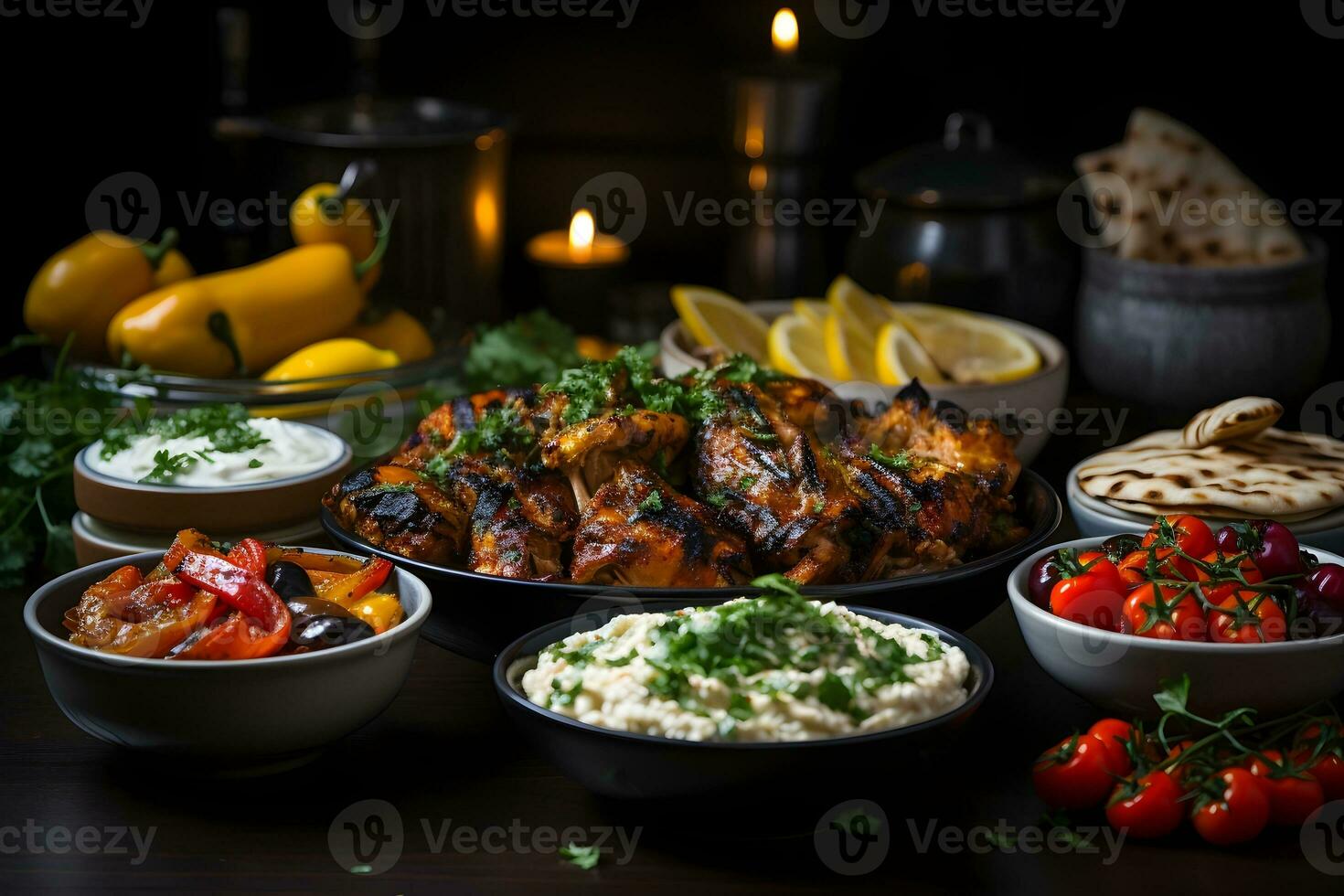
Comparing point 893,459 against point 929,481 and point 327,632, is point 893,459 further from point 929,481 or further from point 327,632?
point 327,632

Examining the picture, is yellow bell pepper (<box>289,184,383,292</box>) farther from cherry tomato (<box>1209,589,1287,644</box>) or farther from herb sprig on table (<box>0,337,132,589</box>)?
cherry tomato (<box>1209,589,1287,644</box>)

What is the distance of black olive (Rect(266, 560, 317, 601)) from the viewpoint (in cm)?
162

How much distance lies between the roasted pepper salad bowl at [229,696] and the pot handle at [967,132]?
2.03 metres

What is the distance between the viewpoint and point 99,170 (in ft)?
12.3

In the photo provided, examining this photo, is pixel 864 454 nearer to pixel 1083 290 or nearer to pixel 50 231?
pixel 1083 290

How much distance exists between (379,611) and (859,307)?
1.50m

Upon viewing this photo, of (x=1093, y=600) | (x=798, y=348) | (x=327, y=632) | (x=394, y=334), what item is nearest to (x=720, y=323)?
(x=798, y=348)

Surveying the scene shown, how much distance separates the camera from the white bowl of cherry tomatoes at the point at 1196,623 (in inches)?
60.7

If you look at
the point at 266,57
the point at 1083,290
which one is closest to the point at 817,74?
the point at 1083,290

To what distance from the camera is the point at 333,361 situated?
8.59ft

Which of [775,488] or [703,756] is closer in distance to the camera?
[703,756]

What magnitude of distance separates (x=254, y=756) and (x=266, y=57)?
9.22 ft

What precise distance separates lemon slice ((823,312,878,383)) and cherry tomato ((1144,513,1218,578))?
88 cm

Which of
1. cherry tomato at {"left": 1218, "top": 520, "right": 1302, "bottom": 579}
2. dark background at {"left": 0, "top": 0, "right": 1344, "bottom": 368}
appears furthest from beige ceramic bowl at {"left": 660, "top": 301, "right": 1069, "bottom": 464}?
dark background at {"left": 0, "top": 0, "right": 1344, "bottom": 368}
